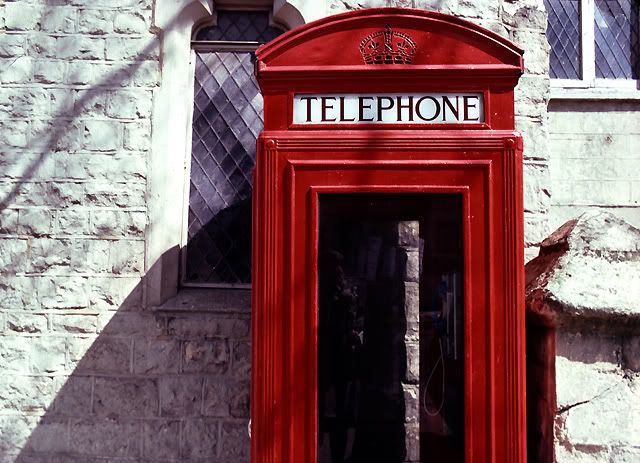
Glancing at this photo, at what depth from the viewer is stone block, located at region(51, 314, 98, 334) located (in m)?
3.77

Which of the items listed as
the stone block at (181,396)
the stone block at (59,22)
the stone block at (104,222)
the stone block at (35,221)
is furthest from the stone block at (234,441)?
the stone block at (59,22)

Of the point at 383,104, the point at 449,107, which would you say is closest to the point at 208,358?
the point at 383,104

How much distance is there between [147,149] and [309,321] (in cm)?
201

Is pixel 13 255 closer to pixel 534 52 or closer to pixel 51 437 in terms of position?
pixel 51 437

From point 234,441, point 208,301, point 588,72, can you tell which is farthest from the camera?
point 588,72

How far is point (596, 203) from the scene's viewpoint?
4336 millimetres

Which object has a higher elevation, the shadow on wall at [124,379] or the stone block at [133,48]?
the stone block at [133,48]

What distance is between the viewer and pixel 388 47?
8.00 ft

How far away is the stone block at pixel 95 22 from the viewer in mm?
3910

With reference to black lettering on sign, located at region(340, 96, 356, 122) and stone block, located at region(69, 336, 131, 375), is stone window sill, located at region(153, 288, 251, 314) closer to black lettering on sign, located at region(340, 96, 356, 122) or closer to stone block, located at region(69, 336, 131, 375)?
stone block, located at region(69, 336, 131, 375)

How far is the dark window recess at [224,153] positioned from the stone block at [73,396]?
89 cm

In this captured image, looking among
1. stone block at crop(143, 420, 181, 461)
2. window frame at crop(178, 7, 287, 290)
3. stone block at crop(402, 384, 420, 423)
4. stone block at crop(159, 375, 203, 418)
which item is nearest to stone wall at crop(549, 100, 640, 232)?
window frame at crop(178, 7, 287, 290)

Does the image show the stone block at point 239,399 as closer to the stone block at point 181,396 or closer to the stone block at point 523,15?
the stone block at point 181,396

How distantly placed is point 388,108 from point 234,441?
7.57ft
